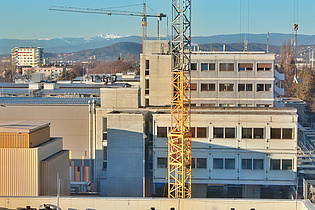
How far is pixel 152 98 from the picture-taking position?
115 ft

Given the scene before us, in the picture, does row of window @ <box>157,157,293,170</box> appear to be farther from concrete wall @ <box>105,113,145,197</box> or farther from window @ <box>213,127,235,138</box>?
concrete wall @ <box>105,113,145,197</box>

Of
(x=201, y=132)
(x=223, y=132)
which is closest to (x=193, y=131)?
(x=201, y=132)

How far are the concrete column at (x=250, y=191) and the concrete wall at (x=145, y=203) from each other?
25.9ft

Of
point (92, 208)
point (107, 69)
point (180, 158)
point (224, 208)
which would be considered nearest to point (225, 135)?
point (180, 158)

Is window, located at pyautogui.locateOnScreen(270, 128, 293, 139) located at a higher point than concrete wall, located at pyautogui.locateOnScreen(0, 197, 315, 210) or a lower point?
higher

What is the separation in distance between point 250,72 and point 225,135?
13146 millimetres

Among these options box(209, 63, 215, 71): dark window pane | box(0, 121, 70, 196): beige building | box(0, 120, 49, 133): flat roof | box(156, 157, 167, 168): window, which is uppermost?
box(209, 63, 215, 71): dark window pane

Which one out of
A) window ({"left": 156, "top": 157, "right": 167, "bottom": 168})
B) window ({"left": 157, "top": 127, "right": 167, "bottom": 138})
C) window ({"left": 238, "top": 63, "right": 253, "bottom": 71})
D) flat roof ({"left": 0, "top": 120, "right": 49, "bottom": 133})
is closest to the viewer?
flat roof ({"left": 0, "top": 120, "right": 49, "bottom": 133})

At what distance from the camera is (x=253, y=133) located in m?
24.0

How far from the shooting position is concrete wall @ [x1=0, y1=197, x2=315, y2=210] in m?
16.4

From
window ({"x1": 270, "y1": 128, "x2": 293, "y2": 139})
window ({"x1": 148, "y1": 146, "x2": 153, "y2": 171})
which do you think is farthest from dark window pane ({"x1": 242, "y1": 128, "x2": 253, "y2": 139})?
window ({"x1": 148, "y1": 146, "x2": 153, "y2": 171})

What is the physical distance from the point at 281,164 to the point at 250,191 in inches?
84.3

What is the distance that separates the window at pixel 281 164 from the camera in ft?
78.3

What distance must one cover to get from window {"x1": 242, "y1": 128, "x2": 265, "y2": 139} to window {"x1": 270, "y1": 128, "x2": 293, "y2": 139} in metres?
0.54
